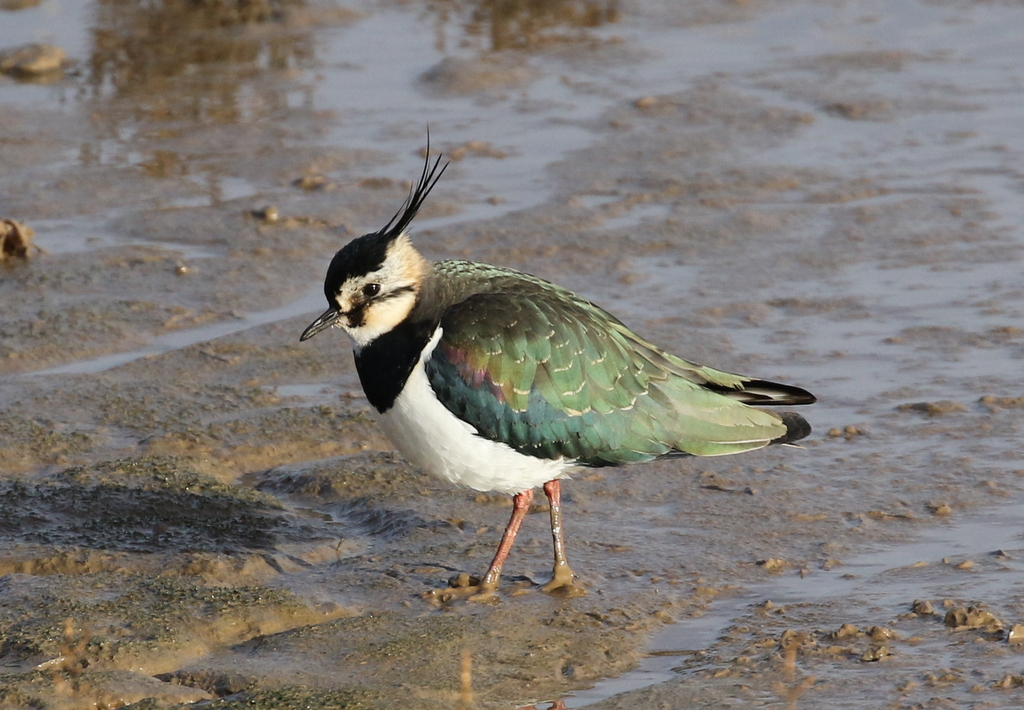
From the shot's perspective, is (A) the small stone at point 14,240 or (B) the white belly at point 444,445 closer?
(B) the white belly at point 444,445

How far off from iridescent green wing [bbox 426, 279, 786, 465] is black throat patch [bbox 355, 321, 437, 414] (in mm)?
80

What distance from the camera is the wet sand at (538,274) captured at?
18.1ft

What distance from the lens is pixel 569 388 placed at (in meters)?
5.97

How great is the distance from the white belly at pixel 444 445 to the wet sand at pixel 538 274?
0.50 metres

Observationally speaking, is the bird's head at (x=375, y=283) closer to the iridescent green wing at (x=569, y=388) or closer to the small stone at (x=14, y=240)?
the iridescent green wing at (x=569, y=388)

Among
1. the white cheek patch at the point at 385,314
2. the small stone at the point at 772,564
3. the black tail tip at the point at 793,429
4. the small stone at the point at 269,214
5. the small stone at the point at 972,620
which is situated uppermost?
the white cheek patch at the point at 385,314

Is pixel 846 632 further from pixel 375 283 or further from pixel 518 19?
pixel 518 19

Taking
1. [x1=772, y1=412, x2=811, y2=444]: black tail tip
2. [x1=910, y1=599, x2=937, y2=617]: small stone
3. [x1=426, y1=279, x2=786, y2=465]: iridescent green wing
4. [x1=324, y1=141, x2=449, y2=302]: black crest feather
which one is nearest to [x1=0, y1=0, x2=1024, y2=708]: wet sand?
[x1=910, y1=599, x2=937, y2=617]: small stone

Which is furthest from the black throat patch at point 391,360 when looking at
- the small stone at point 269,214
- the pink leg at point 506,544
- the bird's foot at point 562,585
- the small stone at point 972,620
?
the small stone at point 269,214

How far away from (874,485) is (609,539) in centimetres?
127

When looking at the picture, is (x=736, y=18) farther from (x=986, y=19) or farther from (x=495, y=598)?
(x=495, y=598)

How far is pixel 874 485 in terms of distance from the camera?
684 centimetres

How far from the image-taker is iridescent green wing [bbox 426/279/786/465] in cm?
587

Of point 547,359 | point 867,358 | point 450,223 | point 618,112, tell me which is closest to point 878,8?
point 618,112
